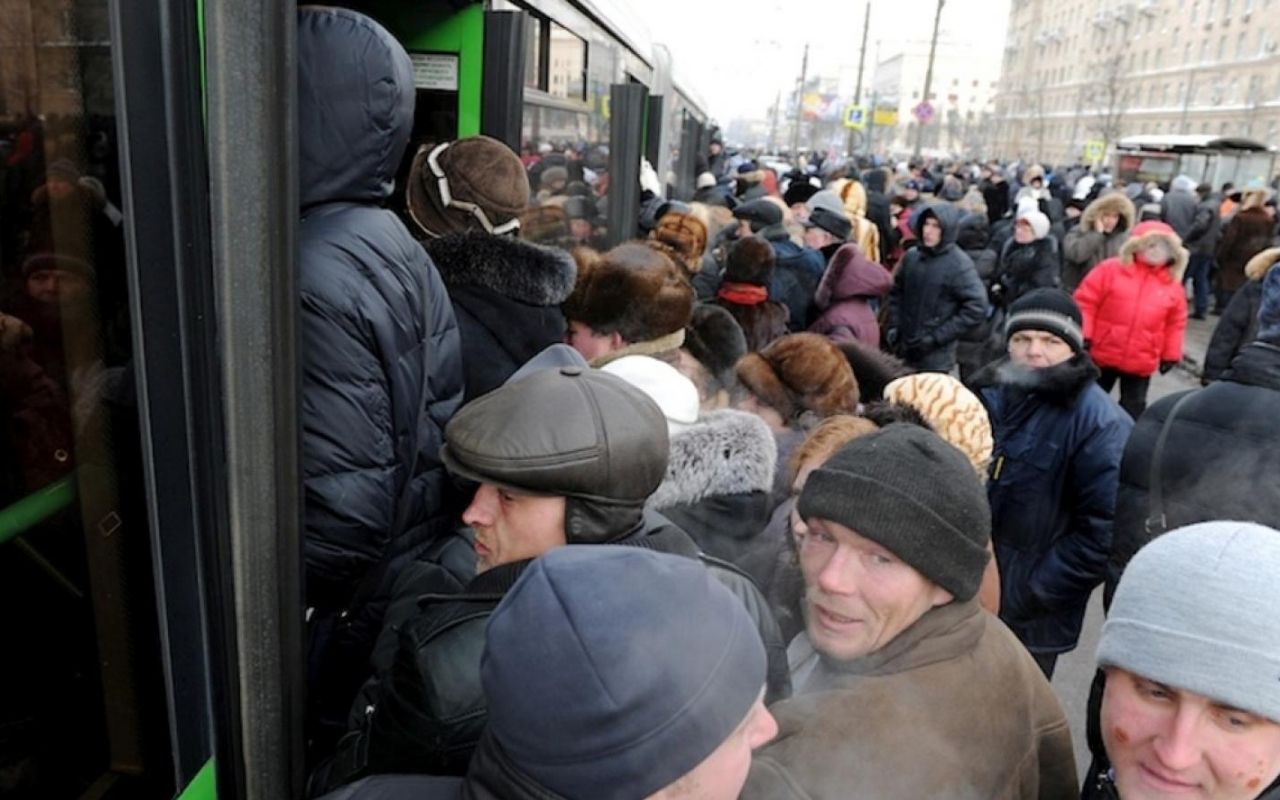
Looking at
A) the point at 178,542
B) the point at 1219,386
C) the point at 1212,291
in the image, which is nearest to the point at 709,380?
the point at 1219,386

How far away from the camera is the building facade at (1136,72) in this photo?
22.6m

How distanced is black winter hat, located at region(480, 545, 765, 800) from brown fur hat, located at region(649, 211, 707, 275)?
13.8ft

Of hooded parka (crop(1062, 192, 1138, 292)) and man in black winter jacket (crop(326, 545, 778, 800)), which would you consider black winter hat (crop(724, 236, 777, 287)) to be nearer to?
man in black winter jacket (crop(326, 545, 778, 800))

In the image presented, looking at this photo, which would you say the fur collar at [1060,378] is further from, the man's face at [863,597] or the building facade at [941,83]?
the building facade at [941,83]

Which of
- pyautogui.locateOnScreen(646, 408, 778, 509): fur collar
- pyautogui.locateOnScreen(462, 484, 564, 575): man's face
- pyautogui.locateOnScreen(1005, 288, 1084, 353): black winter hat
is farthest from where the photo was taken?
pyautogui.locateOnScreen(1005, 288, 1084, 353): black winter hat

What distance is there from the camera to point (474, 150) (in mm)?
2584

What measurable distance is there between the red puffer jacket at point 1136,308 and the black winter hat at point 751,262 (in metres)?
2.57

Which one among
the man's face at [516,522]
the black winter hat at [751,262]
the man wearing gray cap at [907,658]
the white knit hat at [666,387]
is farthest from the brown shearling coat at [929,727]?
the black winter hat at [751,262]

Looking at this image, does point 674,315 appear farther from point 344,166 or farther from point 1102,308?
point 1102,308

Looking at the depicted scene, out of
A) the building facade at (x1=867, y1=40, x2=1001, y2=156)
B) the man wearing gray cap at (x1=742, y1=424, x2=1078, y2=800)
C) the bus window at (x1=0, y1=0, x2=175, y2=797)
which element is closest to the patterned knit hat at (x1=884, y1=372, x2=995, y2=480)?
the man wearing gray cap at (x1=742, y1=424, x2=1078, y2=800)

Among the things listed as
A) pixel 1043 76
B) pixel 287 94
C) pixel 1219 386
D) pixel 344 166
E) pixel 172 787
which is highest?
pixel 1043 76

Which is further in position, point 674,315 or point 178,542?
point 674,315

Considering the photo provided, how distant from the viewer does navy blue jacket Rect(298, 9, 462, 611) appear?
5.89 feet

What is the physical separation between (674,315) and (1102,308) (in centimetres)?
437
